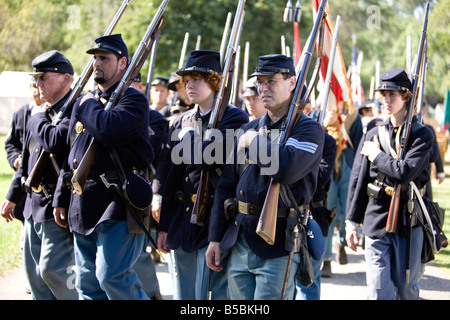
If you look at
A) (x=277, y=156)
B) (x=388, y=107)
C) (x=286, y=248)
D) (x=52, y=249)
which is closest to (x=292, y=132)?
(x=277, y=156)

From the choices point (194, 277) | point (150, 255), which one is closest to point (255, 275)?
point (194, 277)

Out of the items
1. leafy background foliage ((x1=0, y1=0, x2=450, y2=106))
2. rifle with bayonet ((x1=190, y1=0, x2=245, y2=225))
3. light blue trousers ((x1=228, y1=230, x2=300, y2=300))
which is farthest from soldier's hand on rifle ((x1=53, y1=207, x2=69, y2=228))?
leafy background foliage ((x1=0, y1=0, x2=450, y2=106))

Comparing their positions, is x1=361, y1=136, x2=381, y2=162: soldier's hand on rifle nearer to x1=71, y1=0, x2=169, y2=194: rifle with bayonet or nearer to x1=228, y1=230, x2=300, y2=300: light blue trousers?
x1=228, y1=230, x2=300, y2=300: light blue trousers

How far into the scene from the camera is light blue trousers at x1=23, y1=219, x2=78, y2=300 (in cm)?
505

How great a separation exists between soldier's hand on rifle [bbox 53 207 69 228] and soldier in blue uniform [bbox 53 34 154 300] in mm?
113

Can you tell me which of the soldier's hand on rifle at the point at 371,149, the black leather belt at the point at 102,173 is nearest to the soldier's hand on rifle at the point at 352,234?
the soldier's hand on rifle at the point at 371,149

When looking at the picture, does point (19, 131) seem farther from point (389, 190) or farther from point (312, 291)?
point (389, 190)

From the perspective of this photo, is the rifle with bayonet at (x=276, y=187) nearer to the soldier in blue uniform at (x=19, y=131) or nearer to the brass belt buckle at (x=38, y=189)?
the brass belt buckle at (x=38, y=189)

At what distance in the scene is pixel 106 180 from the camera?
14.9 feet

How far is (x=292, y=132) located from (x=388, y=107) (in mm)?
1589

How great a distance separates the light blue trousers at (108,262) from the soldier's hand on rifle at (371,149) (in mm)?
1923

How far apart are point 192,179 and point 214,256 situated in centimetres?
76

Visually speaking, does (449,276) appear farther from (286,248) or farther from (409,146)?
(286,248)

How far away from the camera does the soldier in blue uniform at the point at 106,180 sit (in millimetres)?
4430
